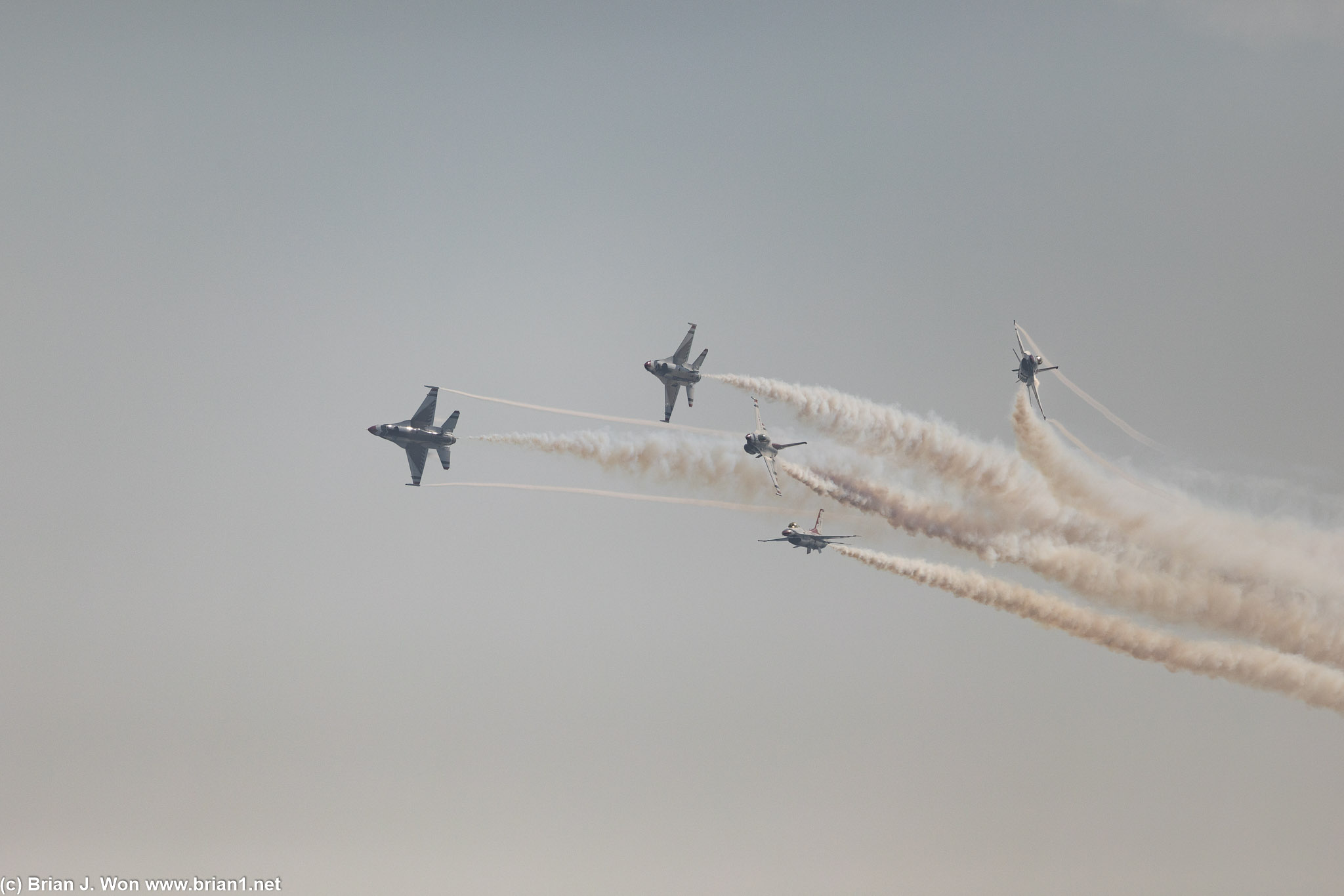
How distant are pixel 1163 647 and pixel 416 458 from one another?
34900 mm

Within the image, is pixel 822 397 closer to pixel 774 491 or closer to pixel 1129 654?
pixel 774 491

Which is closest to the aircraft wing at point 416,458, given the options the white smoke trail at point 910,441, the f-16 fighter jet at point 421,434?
the f-16 fighter jet at point 421,434

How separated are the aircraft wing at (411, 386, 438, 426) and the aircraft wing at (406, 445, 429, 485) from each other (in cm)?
115

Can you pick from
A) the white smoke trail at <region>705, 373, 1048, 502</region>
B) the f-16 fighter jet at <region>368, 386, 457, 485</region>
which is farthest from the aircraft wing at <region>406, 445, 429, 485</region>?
the white smoke trail at <region>705, 373, 1048, 502</region>

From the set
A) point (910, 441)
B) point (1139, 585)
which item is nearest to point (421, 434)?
point (910, 441)

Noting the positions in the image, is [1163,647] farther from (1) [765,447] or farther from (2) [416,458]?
(2) [416,458]

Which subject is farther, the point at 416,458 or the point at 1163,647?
the point at 416,458

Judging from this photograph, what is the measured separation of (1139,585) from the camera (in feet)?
183

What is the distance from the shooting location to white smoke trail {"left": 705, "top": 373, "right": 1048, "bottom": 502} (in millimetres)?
56781

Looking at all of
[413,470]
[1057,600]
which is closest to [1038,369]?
[1057,600]

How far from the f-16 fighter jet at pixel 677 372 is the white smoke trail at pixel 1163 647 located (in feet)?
46.8

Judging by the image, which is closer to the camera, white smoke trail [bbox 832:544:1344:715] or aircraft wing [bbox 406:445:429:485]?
white smoke trail [bbox 832:544:1344:715]

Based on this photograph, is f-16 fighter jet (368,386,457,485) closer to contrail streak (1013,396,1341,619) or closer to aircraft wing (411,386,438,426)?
aircraft wing (411,386,438,426)

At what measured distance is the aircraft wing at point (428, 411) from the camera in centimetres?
5966
